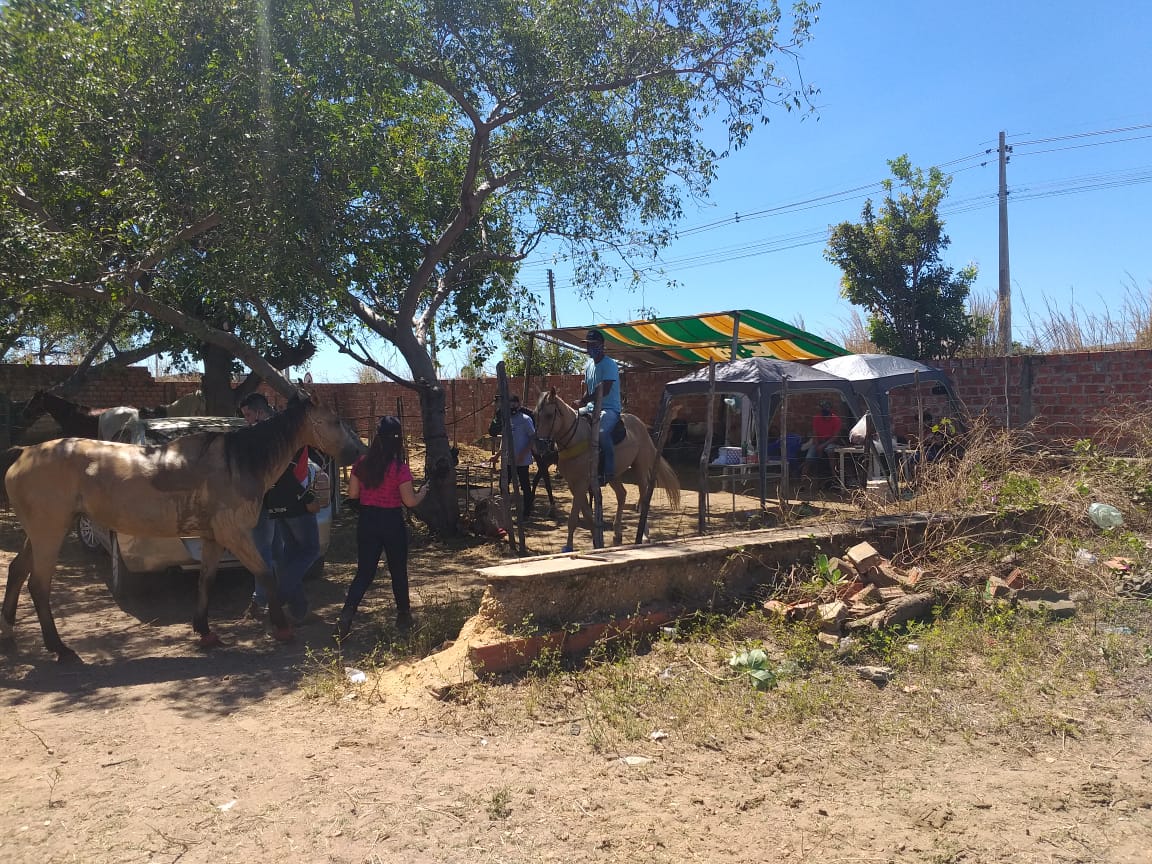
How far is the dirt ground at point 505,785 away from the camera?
327cm

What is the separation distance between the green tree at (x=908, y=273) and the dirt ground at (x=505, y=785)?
1295 centimetres

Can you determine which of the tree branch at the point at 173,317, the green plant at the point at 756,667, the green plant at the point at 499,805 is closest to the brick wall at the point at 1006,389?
the tree branch at the point at 173,317

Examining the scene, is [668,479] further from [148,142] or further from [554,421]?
[148,142]

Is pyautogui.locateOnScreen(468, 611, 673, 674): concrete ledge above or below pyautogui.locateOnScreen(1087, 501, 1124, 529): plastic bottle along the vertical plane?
below

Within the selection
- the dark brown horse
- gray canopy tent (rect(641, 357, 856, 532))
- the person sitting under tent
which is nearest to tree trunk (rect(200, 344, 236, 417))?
the dark brown horse

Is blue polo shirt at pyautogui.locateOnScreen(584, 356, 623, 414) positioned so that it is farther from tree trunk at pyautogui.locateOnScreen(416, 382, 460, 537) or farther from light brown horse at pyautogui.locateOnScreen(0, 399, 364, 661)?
light brown horse at pyautogui.locateOnScreen(0, 399, 364, 661)

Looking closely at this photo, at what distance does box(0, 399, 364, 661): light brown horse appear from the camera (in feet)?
19.0

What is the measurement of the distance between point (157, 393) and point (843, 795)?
61.6ft

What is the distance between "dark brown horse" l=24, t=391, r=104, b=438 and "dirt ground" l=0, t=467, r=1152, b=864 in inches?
345

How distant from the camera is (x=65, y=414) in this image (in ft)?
42.1

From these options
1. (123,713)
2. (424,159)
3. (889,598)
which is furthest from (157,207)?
(889,598)

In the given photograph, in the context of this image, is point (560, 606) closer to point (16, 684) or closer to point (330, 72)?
point (16, 684)

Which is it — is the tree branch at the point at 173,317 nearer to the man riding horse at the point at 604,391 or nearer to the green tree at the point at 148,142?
the green tree at the point at 148,142

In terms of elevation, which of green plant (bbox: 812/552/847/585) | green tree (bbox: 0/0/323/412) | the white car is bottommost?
green plant (bbox: 812/552/847/585)
